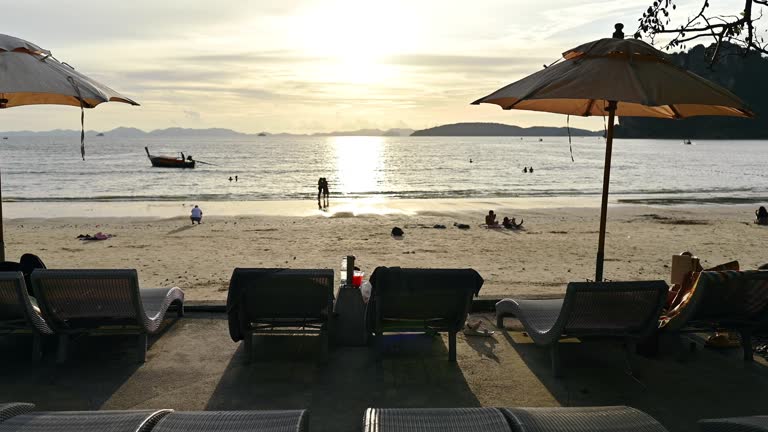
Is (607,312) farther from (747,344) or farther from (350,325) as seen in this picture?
(350,325)

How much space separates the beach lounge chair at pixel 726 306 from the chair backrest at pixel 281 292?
9.09ft

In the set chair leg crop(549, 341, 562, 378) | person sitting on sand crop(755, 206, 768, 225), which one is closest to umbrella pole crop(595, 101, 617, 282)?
chair leg crop(549, 341, 562, 378)

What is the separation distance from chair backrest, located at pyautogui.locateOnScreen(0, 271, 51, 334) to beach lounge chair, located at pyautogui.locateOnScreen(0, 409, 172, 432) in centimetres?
210

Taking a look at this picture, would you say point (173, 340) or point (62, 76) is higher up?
point (62, 76)

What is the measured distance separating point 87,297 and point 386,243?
10281 mm

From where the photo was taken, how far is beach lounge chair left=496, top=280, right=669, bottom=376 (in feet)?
14.3

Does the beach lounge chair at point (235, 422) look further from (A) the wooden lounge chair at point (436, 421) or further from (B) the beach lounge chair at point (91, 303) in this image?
(B) the beach lounge chair at point (91, 303)

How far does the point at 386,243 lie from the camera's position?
14.5 m

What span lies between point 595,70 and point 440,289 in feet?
7.29

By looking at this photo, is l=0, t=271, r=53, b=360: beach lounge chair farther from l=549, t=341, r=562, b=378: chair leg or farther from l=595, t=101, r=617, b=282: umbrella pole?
l=595, t=101, r=617, b=282: umbrella pole

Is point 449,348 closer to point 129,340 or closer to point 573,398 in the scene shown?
point 573,398

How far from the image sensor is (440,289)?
459 centimetres

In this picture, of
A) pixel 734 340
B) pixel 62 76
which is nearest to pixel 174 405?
pixel 62 76

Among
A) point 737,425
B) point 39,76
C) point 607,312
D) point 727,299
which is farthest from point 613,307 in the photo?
point 39,76
